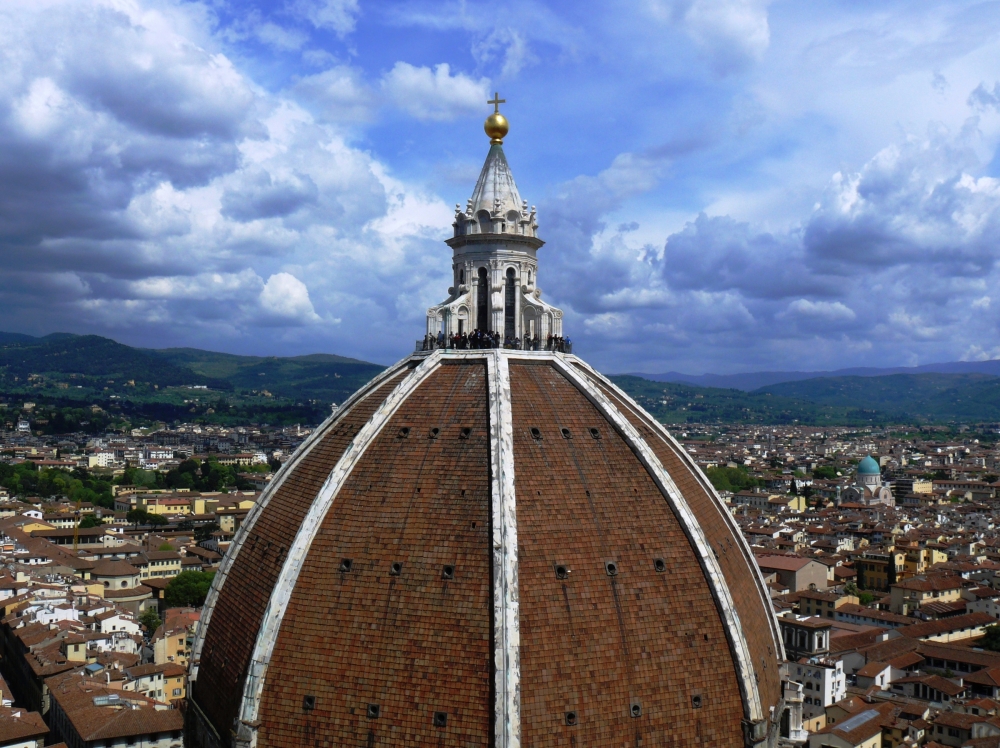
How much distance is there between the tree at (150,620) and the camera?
211ft

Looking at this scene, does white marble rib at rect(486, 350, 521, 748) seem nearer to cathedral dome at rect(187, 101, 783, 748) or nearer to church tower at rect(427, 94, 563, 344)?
A: cathedral dome at rect(187, 101, 783, 748)

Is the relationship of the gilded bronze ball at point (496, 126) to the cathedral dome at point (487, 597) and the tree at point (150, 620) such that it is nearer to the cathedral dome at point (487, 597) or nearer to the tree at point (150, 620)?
the cathedral dome at point (487, 597)

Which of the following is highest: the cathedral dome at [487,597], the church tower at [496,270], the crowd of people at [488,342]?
the church tower at [496,270]

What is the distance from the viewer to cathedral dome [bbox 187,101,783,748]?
14.0 metres

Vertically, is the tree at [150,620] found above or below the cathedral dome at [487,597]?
below

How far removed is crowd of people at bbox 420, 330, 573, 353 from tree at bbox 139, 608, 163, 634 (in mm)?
52525

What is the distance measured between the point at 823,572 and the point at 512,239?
2627 inches

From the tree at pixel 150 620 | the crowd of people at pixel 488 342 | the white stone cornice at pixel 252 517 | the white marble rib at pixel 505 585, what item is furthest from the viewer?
the tree at pixel 150 620

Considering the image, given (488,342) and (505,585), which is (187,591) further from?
(505,585)

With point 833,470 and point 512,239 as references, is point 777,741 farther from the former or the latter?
point 833,470

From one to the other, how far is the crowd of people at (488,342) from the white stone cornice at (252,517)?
89 cm

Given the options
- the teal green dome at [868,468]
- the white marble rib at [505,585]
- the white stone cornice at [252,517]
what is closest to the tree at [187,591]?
the white stone cornice at [252,517]

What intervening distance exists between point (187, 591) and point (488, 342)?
57.1 meters

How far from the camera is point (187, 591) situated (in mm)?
68250
